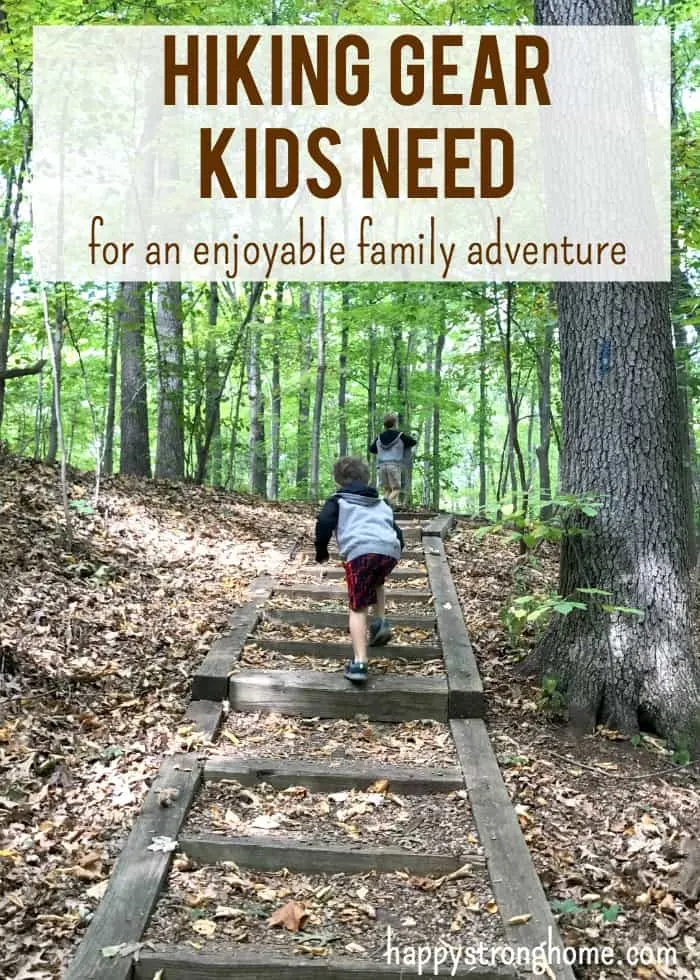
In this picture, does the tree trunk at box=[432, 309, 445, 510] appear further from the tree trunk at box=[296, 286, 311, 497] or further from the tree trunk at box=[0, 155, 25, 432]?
the tree trunk at box=[0, 155, 25, 432]

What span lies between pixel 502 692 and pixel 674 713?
3.74 ft

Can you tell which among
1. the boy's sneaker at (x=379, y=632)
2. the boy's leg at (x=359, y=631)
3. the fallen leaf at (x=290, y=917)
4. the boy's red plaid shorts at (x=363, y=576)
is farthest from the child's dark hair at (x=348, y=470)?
the fallen leaf at (x=290, y=917)

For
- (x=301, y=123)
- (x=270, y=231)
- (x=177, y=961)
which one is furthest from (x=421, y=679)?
(x=301, y=123)

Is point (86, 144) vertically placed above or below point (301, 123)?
below

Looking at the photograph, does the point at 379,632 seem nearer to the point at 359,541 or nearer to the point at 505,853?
the point at 359,541

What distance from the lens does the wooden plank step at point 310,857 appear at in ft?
12.1

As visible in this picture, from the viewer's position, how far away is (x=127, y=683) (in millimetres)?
5309

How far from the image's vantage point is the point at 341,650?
19.5 feet

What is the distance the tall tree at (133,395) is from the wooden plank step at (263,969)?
9.73 m

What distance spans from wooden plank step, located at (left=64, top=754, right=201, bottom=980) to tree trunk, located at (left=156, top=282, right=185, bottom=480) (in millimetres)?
7995

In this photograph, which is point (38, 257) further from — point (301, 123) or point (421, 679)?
point (301, 123)

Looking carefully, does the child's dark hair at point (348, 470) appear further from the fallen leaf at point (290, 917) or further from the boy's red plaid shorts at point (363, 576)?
the fallen leaf at point (290, 917)

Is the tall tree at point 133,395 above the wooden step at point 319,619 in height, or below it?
above
